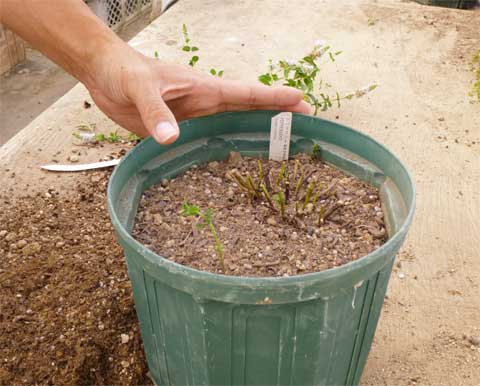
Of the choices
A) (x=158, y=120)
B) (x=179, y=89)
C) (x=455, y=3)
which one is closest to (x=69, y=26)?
(x=179, y=89)

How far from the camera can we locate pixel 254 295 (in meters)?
0.96

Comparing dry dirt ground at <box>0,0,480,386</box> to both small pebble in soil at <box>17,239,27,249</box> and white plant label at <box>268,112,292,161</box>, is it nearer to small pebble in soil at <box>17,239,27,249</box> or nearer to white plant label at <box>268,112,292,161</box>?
small pebble in soil at <box>17,239,27,249</box>

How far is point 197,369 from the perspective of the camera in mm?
1173

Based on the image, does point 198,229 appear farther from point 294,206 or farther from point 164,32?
point 164,32

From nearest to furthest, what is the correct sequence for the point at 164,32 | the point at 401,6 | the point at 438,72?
the point at 438,72, the point at 164,32, the point at 401,6

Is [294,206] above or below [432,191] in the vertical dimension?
above

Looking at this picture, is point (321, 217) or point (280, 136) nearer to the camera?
point (321, 217)

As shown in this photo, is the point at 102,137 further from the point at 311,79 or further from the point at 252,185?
the point at 252,185

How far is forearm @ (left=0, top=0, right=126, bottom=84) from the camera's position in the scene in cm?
149

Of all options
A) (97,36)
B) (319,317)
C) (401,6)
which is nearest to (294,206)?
(319,317)

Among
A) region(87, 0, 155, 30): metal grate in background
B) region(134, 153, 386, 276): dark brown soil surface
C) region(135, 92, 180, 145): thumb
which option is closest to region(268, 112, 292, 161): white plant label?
region(134, 153, 386, 276): dark brown soil surface

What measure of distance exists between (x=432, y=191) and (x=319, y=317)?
122 cm

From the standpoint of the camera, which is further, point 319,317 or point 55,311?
point 55,311

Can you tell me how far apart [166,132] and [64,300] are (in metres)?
0.73
